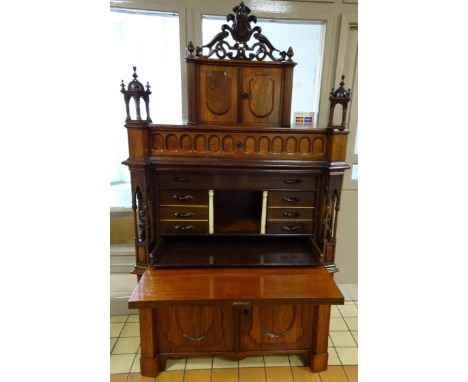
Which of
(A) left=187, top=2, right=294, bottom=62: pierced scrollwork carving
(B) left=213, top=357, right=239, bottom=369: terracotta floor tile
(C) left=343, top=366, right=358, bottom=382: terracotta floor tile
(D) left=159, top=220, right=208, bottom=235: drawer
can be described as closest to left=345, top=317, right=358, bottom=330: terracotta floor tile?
(C) left=343, top=366, right=358, bottom=382: terracotta floor tile

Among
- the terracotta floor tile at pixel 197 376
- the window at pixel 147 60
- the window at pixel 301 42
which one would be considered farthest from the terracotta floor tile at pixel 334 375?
the window at pixel 147 60

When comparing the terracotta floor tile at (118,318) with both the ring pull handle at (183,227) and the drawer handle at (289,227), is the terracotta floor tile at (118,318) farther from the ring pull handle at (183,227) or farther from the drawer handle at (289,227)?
the drawer handle at (289,227)

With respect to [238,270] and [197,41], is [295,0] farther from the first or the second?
[238,270]

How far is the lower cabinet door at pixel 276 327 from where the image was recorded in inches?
55.9

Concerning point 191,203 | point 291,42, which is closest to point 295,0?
point 291,42

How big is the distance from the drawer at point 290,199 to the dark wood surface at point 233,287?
31 centimetres

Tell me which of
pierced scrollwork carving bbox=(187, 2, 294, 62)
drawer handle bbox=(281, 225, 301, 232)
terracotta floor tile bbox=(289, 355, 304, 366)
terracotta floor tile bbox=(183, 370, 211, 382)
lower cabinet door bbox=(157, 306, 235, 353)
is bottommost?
terracotta floor tile bbox=(183, 370, 211, 382)

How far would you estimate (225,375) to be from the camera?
4.81 ft

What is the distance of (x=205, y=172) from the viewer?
134cm

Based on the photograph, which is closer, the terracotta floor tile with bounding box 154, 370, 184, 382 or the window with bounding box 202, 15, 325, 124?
the terracotta floor tile with bounding box 154, 370, 184, 382

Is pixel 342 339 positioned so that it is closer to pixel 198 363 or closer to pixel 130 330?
pixel 198 363

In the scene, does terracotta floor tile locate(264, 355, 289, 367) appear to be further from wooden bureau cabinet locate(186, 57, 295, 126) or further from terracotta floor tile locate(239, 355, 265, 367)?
wooden bureau cabinet locate(186, 57, 295, 126)

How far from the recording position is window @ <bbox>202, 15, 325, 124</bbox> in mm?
1670

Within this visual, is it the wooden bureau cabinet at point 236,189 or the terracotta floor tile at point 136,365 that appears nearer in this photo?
the wooden bureau cabinet at point 236,189
